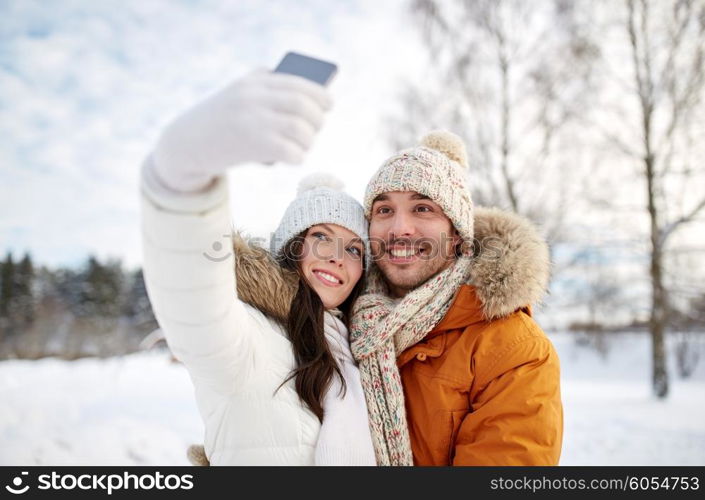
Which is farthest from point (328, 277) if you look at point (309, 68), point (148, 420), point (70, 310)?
point (70, 310)

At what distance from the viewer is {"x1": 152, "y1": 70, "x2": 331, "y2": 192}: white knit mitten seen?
91 cm

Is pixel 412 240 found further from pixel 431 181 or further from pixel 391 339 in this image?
pixel 391 339

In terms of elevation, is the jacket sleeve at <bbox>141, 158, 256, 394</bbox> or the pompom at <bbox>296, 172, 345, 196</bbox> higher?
the pompom at <bbox>296, 172, 345, 196</bbox>

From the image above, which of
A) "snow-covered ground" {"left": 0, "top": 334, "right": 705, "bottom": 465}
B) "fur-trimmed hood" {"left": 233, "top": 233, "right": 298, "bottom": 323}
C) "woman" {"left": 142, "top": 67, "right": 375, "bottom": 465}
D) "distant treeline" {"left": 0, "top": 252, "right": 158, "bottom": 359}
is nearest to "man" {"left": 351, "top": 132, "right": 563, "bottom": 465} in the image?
"woman" {"left": 142, "top": 67, "right": 375, "bottom": 465}

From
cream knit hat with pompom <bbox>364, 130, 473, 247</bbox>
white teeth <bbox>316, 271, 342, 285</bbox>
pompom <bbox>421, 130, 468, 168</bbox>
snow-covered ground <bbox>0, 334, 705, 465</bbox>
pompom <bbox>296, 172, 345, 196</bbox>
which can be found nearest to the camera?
white teeth <bbox>316, 271, 342, 285</bbox>

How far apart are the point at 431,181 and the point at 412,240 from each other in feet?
1.02

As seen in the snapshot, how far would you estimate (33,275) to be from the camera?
22859 mm

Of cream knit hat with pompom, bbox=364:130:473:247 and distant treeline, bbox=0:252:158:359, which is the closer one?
cream knit hat with pompom, bbox=364:130:473:247

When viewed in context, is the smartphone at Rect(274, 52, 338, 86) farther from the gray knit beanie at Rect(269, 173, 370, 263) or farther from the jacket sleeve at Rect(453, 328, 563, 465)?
the jacket sleeve at Rect(453, 328, 563, 465)

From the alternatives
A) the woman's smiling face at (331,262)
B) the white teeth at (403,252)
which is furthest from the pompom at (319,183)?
the white teeth at (403,252)

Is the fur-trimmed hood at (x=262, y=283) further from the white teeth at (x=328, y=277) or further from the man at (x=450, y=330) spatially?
the man at (x=450, y=330)

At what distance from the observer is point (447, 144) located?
8.31ft

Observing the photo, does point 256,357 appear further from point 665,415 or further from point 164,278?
point 665,415
